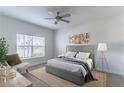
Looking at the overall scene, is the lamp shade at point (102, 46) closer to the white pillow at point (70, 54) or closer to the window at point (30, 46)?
the white pillow at point (70, 54)

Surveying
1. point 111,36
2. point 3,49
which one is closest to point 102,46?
point 111,36

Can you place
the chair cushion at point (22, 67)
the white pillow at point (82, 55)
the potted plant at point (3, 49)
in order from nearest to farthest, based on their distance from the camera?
the potted plant at point (3, 49) → the chair cushion at point (22, 67) → the white pillow at point (82, 55)

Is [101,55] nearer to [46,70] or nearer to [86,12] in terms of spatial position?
[86,12]

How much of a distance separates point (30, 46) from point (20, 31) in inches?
11.6

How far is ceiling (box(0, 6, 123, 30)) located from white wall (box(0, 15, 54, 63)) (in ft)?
0.27

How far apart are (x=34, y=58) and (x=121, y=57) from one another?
1522 mm

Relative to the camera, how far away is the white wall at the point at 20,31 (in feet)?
4.48

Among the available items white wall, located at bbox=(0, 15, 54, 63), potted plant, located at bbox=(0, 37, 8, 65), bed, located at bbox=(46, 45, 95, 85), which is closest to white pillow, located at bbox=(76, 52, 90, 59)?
bed, located at bbox=(46, 45, 95, 85)

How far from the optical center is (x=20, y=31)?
1480mm

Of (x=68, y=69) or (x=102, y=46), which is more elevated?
(x=102, y=46)

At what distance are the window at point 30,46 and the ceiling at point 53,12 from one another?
0.94 ft

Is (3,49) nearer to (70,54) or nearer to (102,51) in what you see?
(70,54)

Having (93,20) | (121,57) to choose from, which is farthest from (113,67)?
(93,20)

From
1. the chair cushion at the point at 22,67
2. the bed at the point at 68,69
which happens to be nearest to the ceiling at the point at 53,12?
the bed at the point at 68,69
